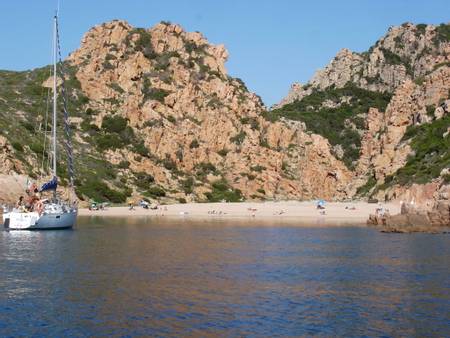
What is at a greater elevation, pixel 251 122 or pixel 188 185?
pixel 251 122

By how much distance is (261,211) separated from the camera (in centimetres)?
8662

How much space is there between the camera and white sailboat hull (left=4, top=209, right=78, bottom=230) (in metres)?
56.0

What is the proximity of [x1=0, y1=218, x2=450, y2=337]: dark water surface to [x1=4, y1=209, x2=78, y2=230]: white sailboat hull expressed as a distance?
7.91 meters

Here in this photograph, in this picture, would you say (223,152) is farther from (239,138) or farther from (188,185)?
(188,185)

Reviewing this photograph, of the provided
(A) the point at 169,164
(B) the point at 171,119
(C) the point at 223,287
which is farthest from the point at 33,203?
(B) the point at 171,119

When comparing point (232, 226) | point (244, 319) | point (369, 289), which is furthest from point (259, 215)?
point (244, 319)

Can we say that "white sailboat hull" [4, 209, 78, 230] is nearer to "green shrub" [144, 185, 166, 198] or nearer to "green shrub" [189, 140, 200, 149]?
"green shrub" [144, 185, 166, 198]

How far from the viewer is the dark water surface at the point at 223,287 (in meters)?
20.4

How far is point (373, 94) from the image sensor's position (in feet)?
562

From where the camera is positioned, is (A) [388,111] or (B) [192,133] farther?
(B) [192,133]

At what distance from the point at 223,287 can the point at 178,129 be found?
91.5m

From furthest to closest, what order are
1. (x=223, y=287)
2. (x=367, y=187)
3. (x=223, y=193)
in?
(x=223, y=193) < (x=367, y=187) < (x=223, y=287)

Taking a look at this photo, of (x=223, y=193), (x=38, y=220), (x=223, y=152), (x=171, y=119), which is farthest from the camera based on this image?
(x=223, y=152)

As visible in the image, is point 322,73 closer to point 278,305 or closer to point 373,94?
point 373,94
